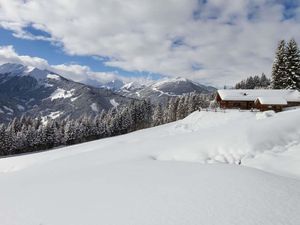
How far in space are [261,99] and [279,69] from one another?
11.4 metres

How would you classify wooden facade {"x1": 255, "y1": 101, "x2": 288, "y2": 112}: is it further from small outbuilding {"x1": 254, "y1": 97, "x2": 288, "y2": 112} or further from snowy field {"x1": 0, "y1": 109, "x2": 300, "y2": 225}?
snowy field {"x1": 0, "y1": 109, "x2": 300, "y2": 225}

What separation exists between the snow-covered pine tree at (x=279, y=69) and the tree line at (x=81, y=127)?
1594 inches

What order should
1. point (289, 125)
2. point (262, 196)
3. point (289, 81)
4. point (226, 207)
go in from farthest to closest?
point (289, 81) → point (289, 125) → point (262, 196) → point (226, 207)

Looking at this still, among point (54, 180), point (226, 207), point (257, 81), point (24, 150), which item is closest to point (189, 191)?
point (226, 207)

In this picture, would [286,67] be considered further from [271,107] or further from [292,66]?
[271,107]

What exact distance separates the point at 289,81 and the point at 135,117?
237ft

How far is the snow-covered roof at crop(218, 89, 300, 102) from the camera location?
5672 cm

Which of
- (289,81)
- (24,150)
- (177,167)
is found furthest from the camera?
(24,150)

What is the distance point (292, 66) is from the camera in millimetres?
61500

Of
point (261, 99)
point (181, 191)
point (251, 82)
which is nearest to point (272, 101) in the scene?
point (261, 99)

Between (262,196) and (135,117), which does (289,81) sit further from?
(135,117)

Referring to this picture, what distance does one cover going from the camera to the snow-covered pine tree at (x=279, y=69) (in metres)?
62.4

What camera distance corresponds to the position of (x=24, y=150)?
95.3 m

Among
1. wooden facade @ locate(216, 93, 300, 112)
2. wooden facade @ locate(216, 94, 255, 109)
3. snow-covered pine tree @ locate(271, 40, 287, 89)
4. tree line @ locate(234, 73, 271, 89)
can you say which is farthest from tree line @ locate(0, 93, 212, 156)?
tree line @ locate(234, 73, 271, 89)
